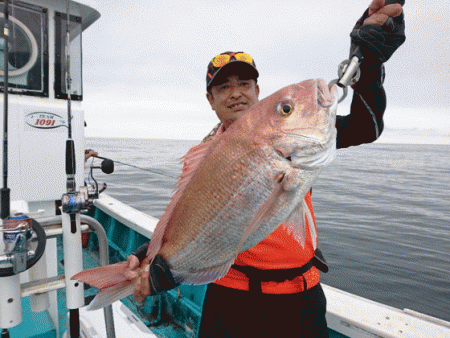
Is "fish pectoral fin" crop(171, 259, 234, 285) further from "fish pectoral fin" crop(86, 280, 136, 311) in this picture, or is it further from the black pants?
the black pants

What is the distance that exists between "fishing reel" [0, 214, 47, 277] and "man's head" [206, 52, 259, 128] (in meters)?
1.40

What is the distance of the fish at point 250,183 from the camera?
1185mm

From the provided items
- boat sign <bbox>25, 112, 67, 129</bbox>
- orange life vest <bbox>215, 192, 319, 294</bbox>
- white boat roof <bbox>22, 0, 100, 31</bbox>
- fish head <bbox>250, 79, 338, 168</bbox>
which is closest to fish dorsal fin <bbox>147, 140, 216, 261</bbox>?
fish head <bbox>250, 79, 338, 168</bbox>

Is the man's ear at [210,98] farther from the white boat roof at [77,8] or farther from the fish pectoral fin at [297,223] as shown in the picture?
the white boat roof at [77,8]

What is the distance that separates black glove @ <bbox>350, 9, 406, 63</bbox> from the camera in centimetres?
137

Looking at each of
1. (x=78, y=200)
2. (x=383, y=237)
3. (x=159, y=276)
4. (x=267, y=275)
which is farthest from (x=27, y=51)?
(x=383, y=237)

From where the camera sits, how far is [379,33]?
1.37 meters

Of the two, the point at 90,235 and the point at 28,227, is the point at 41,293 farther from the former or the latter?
the point at 90,235

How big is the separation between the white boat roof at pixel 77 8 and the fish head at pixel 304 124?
124 inches

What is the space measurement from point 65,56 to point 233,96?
2462 millimetres

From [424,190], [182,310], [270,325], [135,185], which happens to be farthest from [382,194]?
[270,325]

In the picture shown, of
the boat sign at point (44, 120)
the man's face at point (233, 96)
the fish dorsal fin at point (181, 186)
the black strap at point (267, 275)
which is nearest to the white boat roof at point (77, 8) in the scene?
the boat sign at point (44, 120)

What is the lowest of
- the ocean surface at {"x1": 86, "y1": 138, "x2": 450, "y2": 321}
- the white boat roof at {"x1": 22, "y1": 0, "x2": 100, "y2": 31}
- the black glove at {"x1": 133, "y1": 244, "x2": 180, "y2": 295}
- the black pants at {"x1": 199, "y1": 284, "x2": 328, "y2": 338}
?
the ocean surface at {"x1": 86, "y1": 138, "x2": 450, "y2": 321}

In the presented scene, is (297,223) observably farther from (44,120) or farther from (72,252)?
(44,120)
